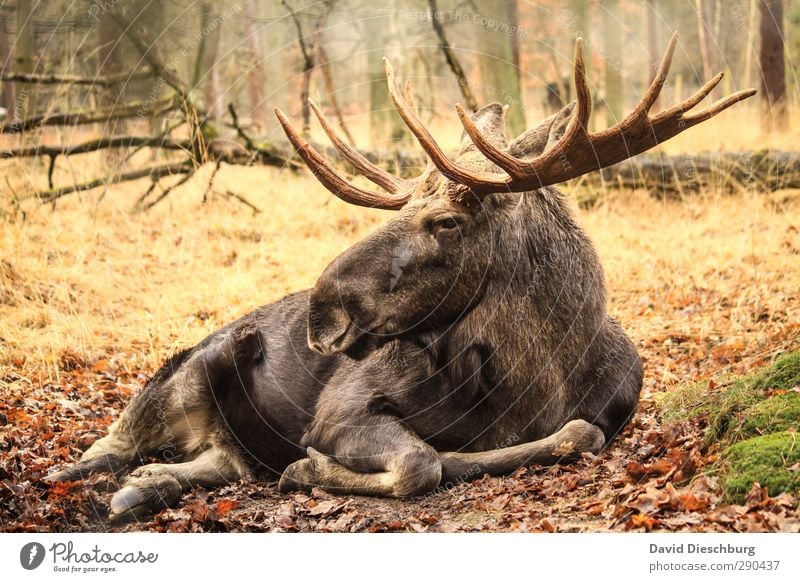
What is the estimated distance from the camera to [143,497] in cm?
546

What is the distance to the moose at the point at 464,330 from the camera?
16.7 ft

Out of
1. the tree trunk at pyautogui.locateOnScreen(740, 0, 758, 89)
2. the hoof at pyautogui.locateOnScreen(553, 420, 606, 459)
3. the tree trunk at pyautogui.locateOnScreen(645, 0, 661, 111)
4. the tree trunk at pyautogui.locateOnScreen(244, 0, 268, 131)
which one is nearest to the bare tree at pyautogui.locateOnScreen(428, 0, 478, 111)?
the tree trunk at pyautogui.locateOnScreen(244, 0, 268, 131)

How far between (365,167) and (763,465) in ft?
9.51

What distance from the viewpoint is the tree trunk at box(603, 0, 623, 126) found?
10.9 meters

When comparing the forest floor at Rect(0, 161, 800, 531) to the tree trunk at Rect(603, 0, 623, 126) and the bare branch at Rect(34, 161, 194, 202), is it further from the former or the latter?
the tree trunk at Rect(603, 0, 623, 126)

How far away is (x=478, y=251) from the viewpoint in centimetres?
527

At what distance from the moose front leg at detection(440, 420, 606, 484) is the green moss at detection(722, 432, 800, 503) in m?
0.76

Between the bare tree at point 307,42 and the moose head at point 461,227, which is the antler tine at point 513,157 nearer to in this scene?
the moose head at point 461,227

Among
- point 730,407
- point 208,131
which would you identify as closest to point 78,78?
→ point 208,131

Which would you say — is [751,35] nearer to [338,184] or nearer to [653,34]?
[653,34]

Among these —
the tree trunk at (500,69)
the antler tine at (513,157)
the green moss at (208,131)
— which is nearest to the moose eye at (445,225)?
the antler tine at (513,157)
